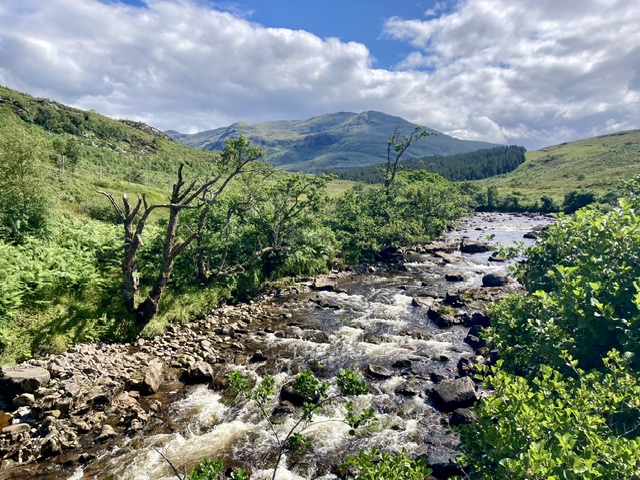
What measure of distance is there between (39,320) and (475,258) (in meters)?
48.5

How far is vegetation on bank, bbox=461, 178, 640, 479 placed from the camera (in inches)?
207

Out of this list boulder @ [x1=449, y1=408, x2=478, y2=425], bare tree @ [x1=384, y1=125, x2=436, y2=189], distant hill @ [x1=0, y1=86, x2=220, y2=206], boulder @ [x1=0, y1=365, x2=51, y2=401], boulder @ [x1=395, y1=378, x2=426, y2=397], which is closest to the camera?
boulder @ [x1=0, y1=365, x2=51, y2=401]

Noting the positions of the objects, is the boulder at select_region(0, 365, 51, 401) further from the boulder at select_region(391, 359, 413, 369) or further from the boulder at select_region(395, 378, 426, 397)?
the boulder at select_region(391, 359, 413, 369)

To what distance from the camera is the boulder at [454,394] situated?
655 inches

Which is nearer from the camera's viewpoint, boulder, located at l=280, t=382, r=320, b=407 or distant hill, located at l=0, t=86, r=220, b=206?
boulder, located at l=280, t=382, r=320, b=407

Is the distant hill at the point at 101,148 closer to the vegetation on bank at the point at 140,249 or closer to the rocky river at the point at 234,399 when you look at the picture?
the vegetation on bank at the point at 140,249

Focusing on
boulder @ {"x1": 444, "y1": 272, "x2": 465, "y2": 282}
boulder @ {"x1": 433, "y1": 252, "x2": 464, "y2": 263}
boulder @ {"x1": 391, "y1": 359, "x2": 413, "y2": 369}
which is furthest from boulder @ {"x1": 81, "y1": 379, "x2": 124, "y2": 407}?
boulder @ {"x1": 433, "y1": 252, "x2": 464, "y2": 263}

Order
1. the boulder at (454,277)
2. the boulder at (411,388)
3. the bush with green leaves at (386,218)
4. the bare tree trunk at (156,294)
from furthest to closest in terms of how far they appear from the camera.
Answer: the bush with green leaves at (386,218), the boulder at (454,277), the bare tree trunk at (156,294), the boulder at (411,388)

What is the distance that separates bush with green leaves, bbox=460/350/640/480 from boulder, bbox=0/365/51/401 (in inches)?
678

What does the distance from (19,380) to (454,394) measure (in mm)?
19372

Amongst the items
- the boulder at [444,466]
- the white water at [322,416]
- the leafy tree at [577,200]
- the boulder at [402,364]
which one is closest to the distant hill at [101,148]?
the white water at [322,416]

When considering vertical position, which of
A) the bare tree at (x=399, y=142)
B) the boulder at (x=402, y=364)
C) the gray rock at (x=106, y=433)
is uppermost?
the bare tree at (x=399, y=142)

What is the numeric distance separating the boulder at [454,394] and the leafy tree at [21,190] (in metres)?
26.3

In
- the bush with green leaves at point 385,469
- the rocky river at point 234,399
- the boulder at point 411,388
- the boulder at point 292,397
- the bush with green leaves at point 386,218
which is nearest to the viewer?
the bush with green leaves at point 385,469
